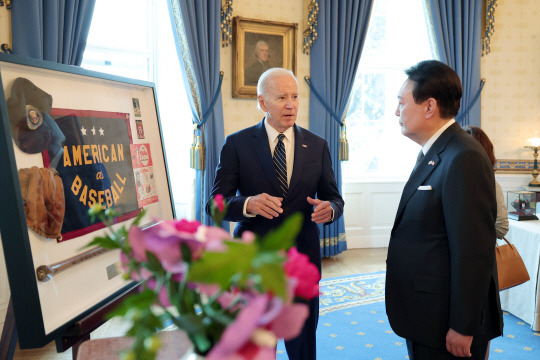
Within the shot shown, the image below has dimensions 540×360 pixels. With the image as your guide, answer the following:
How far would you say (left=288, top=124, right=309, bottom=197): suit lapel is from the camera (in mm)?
2189

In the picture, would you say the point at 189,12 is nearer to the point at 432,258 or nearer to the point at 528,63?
the point at 432,258

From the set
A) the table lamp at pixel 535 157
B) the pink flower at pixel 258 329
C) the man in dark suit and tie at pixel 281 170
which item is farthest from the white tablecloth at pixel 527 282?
the pink flower at pixel 258 329

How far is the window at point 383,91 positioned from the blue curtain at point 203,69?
206cm

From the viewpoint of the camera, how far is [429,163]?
1629 mm

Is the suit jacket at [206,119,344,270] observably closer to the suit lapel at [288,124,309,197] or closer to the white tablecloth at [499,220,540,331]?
the suit lapel at [288,124,309,197]

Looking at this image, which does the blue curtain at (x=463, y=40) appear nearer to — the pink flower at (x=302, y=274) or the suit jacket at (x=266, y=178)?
the suit jacket at (x=266, y=178)

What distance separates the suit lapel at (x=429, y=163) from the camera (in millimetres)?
1609

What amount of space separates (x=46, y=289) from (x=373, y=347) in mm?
2472

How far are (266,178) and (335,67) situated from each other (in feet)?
11.6

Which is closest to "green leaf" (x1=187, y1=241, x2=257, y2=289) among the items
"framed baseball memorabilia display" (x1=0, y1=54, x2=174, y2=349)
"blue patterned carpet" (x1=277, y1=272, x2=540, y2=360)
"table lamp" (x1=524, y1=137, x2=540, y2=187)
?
"framed baseball memorabilia display" (x1=0, y1=54, x2=174, y2=349)

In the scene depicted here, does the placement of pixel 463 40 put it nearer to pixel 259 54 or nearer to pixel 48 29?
pixel 259 54

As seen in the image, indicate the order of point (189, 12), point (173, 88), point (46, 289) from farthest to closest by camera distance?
point (173, 88) < point (189, 12) < point (46, 289)

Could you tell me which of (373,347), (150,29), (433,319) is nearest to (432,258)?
(433,319)

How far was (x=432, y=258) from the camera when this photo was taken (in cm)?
156
